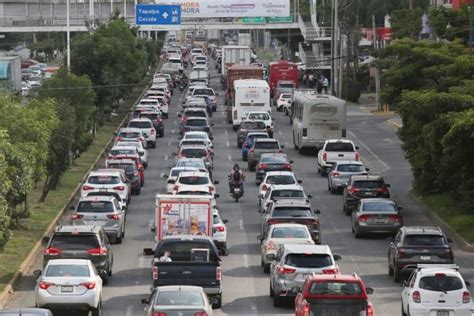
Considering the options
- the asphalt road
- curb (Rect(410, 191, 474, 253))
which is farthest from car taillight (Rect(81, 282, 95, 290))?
curb (Rect(410, 191, 474, 253))

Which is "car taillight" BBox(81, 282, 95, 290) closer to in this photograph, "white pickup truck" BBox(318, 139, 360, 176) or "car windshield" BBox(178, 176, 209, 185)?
"car windshield" BBox(178, 176, 209, 185)

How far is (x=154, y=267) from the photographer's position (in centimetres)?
3284

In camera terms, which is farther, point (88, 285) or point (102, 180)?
point (102, 180)

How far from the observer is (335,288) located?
28.9m

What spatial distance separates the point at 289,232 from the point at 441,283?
954 cm

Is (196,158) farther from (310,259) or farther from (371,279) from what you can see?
(310,259)

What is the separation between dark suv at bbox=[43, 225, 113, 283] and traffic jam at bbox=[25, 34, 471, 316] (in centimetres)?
2

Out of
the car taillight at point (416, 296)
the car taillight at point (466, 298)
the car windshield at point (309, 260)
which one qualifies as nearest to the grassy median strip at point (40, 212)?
the car windshield at point (309, 260)

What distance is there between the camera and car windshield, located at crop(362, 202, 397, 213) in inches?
1837

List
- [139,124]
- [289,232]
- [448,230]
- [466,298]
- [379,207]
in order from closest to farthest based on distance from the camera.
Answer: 1. [466,298]
2. [289,232]
3. [379,207]
4. [448,230]
5. [139,124]

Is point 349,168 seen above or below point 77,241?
below

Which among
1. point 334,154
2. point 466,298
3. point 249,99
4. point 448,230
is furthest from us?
point 249,99

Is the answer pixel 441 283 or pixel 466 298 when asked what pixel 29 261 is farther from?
pixel 466 298

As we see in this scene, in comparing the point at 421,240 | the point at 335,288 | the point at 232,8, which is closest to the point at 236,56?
the point at 232,8
